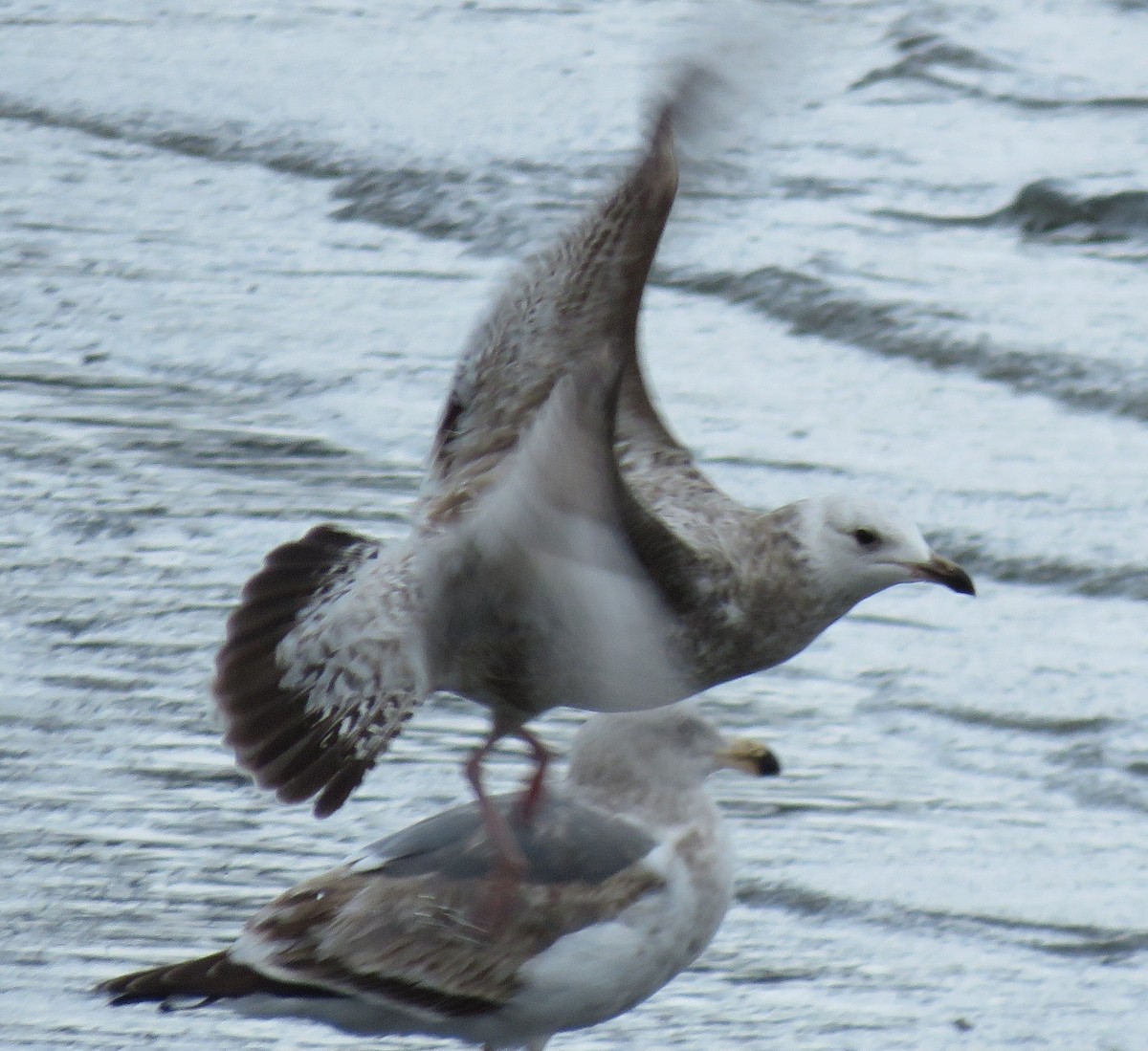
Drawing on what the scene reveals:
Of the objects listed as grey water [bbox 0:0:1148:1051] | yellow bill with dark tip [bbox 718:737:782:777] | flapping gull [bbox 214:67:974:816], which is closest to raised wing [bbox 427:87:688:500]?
flapping gull [bbox 214:67:974:816]

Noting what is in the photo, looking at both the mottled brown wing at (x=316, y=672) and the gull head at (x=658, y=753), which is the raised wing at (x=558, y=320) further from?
the gull head at (x=658, y=753)

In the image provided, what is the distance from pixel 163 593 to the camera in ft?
24.3

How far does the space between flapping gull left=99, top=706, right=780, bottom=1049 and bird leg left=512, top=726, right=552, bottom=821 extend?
6 cm

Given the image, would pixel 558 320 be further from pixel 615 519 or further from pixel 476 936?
pixel 476 936

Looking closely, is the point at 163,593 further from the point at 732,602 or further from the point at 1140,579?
the point at 1140,579

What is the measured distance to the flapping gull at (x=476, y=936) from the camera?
504 cm

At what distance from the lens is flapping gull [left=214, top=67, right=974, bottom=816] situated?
5.74 m

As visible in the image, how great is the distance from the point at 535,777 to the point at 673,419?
3440mm

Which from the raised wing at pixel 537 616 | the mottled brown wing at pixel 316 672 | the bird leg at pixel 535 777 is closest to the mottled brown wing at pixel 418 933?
the bird leg at pixel 535 777

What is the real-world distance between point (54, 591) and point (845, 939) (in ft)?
8.79

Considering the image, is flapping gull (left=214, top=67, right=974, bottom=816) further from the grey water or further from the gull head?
the grey water

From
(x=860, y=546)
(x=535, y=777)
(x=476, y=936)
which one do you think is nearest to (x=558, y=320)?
(x=860, y=546)

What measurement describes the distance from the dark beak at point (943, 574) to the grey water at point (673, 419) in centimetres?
65

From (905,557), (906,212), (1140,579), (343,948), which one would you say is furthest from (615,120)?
(343,948)
